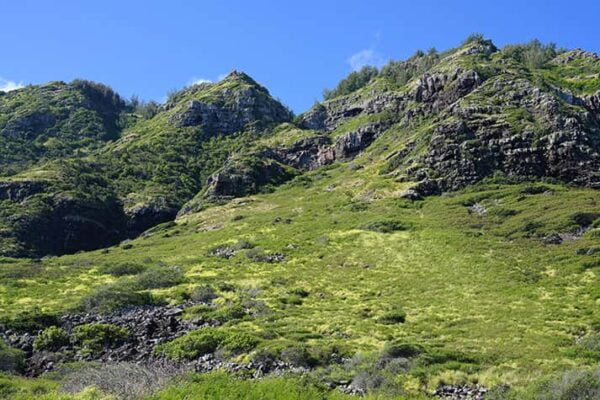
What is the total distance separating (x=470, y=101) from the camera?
12256 cm

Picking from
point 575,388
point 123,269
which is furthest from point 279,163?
point 575,388

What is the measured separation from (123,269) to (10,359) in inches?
1320

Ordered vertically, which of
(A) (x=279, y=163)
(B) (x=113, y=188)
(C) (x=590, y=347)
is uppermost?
(A) (x=279, y=163)

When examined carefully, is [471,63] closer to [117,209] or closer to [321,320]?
[117,209]

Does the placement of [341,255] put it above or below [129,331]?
above

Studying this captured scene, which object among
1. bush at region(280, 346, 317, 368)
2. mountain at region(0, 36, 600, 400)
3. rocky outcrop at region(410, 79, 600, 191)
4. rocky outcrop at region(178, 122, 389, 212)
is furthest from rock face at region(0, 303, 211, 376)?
rocky outcrop at region(178, 122, 389, 212)

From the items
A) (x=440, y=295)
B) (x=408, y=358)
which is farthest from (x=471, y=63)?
(x=408, y=358)

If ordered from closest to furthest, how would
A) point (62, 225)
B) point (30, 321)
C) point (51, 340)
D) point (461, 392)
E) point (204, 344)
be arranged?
point (461, 392) → point (204, 344) → point (51, 340) → point (30, 321) → point (62, 225)

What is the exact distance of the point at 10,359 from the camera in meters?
28.6

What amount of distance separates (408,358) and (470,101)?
107 meters

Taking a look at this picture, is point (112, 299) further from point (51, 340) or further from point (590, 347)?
point (590, 347)

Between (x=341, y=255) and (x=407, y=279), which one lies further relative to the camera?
(x=341, y=255)

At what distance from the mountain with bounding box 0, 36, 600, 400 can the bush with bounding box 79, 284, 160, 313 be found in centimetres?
31

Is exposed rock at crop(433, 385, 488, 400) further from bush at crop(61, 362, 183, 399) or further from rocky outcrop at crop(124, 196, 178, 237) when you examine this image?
rocky outcrop at crop(124, 196, 178, 237)
